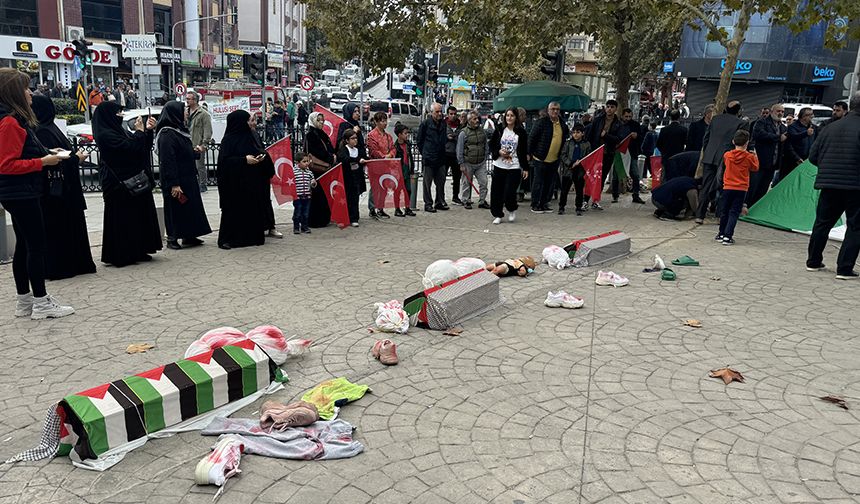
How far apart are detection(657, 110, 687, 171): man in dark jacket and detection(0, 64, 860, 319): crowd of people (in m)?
0.02

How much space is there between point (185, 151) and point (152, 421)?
18.1 feet

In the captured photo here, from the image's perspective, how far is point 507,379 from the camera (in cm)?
512

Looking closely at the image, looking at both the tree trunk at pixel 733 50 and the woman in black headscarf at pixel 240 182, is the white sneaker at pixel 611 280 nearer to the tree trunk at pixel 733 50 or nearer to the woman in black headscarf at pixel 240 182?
the woman in black headscarf at pixel 240 182

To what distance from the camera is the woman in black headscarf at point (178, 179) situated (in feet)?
29.0

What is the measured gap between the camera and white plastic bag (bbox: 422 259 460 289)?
7082 millimetres

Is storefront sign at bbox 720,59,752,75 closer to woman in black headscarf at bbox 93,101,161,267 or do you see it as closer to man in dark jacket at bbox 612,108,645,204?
man in dark jacket at bbox 612,108,645,204

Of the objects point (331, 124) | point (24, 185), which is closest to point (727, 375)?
point (24, 185)

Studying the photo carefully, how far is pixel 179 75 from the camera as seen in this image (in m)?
59.9

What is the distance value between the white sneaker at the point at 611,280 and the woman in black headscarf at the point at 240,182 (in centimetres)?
458

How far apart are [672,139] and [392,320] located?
944cm

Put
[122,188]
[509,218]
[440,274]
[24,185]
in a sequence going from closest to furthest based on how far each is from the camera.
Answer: [24,185] < [440,274] < [122,188] < [509,218]

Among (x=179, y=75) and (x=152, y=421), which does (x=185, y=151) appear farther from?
(x=179, y=75)

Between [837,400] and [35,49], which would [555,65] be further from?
[35,49]

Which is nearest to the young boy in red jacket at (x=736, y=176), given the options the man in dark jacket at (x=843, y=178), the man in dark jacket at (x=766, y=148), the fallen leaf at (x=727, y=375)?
the man in dark jacket at (x=843, y=178)
